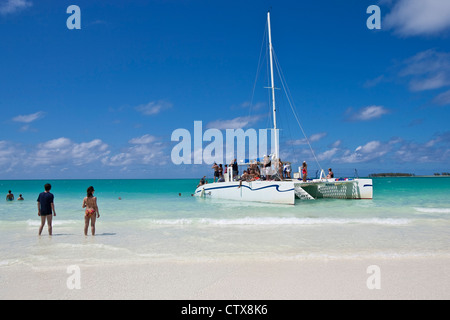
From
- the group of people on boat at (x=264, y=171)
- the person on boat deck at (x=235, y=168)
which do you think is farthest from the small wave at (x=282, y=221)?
the person on boat deck at (x=235, y=168)

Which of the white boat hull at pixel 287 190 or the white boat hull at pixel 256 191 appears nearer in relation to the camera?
the white boat hull at pixel 256 191

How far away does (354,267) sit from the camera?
5.80m

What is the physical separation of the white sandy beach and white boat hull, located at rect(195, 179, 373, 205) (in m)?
12.1

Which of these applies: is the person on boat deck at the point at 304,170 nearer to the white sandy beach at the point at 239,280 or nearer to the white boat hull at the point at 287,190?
the white boat hull at the point at 287,190

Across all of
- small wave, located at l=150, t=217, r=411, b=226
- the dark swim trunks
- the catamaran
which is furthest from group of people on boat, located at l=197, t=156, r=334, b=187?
the dark swim trunks

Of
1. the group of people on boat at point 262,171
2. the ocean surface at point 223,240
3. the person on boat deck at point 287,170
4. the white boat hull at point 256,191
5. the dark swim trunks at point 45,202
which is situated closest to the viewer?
the ocean surface at point 223,240

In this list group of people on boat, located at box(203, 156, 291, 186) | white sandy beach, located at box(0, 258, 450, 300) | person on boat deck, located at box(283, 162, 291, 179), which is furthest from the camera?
person on boat deck, located at box(283, 162, 291, 179)

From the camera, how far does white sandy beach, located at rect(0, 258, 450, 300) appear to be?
14.8 feet

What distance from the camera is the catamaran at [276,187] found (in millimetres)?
18745

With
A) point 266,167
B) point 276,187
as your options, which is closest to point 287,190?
point 276,187

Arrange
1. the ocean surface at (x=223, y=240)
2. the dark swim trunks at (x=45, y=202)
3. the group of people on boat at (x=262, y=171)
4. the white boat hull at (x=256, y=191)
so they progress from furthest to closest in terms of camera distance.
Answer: the group of people on boat at (x=262, y=171) → the white boat hull at (x=256, y=191) → the dark swim trunks at (x=45, y=202) → the ocean surface at (x=223, y=240)

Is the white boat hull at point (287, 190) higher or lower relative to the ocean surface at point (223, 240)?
higher

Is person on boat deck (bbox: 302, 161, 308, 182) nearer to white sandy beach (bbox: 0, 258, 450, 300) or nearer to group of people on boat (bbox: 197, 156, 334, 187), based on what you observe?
group of people on boat (bbox: 197, 156, 334, 187)
